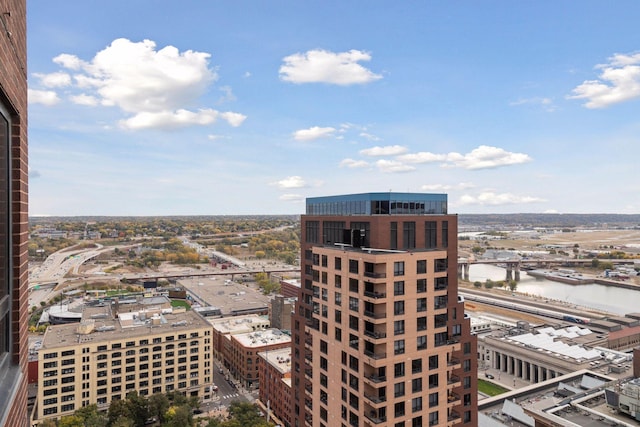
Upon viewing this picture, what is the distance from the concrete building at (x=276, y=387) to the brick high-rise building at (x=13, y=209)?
62.6 meters

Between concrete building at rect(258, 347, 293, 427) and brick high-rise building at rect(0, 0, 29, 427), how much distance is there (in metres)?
62.6

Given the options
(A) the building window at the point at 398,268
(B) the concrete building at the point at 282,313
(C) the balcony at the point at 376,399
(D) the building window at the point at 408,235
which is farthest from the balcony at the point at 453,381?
(B) the concrete building at the point at 282,313

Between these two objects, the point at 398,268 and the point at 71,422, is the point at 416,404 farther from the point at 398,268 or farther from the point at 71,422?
the point at 71,422

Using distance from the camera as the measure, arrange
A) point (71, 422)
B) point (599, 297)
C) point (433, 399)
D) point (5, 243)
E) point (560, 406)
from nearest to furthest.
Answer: point (5, 243) → point (433, 399) → point (560, 406) → point (71, 422) → point (599, 297)

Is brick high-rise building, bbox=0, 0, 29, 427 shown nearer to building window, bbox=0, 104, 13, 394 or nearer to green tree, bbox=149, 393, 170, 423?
building window, bbox=0, 104, 13, 394

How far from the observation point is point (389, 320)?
3103 centimetres

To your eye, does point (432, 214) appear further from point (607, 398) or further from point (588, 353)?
point (588, 353)

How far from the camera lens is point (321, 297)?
3694 cm

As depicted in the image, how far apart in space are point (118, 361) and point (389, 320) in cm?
6505

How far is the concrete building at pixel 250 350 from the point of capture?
295 feet

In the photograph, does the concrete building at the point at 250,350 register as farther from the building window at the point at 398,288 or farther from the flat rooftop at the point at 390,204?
the building window at the point at 398,288

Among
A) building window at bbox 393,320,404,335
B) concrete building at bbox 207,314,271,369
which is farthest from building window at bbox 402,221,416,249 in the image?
concrete building at bbox 207,314,271,369

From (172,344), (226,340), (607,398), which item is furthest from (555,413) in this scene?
(226,340)

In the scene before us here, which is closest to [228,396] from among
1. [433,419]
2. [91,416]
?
[91,416]
